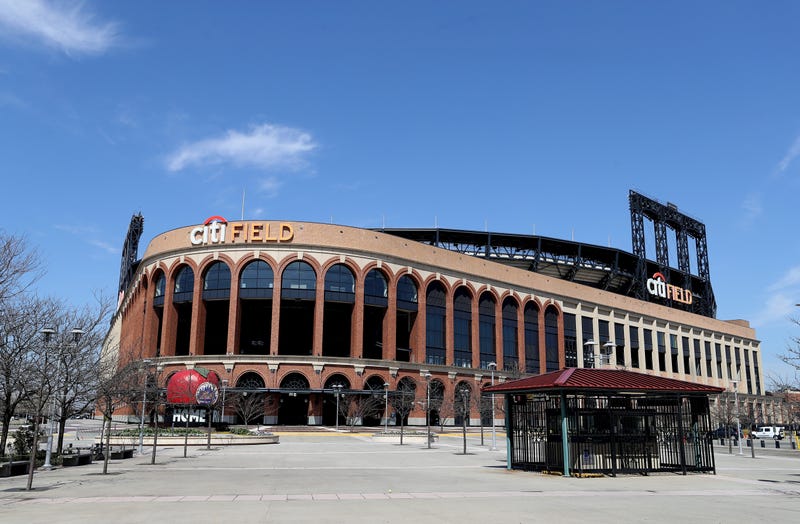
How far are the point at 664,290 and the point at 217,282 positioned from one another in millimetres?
73092

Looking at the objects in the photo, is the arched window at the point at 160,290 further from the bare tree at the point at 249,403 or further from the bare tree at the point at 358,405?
the bare tree at the point at 358,405

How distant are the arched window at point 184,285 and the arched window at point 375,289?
61.1ft

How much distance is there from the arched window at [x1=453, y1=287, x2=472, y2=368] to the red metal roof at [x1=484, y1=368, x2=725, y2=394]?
5208cm

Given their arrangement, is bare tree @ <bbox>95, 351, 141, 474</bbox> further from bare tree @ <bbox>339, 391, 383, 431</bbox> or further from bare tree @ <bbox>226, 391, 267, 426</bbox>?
bare tree @ <bbox>339, 391, 383, 431</bbox>

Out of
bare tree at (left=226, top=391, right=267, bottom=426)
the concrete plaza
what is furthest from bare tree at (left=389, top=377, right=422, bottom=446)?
the concrete plaza

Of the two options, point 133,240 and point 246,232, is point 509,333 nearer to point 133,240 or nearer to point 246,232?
point 246,232

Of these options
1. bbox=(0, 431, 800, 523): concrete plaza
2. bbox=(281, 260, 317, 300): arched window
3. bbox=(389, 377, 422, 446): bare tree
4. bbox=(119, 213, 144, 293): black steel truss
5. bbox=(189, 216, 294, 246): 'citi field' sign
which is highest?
bbox=(119, 213, 144, 293): black steel truss

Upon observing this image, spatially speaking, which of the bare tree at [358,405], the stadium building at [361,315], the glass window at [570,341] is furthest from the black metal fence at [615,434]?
the glass window at [570,341]

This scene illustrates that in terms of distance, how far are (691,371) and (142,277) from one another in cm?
8771

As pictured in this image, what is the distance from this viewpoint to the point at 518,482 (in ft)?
67.7

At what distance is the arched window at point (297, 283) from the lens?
67.9m

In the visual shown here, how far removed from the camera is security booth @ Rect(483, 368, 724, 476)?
2277cm

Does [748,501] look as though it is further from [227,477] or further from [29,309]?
[29,309]

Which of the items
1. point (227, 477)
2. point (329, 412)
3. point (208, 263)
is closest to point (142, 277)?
point (208, 263)
